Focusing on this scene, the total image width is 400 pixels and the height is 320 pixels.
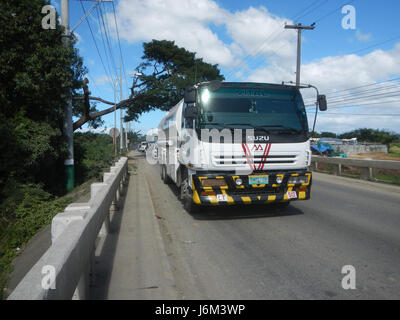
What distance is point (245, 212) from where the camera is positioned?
7.18m

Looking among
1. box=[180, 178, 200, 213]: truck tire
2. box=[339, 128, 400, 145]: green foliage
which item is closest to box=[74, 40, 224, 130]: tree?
box=[180, 178, 200, 213]: truck tire

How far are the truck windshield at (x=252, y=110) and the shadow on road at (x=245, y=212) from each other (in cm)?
193

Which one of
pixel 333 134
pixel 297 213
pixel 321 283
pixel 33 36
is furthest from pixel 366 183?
pixel 333 134

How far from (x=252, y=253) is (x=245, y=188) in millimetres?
1703

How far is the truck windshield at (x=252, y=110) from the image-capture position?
20.1 feet

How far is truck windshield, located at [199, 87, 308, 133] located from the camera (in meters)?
6.12

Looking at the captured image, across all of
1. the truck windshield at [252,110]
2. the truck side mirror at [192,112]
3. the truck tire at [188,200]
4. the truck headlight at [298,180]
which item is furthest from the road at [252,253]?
the truck side mirror at [192,112]

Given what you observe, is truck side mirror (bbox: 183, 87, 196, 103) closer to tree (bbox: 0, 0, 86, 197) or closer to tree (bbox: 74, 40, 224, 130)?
tree (bbox: 0, 0, 86, 197)

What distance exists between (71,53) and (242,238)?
35.5 feet

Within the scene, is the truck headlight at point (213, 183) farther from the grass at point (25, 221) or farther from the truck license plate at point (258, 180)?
the grass at point (25, 221)

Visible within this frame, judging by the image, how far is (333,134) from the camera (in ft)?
335

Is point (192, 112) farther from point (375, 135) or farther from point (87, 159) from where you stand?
point (375, 135)

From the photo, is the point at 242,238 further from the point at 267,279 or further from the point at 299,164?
the point at 299,164

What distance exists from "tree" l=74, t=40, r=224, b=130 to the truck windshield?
61.5 ft
